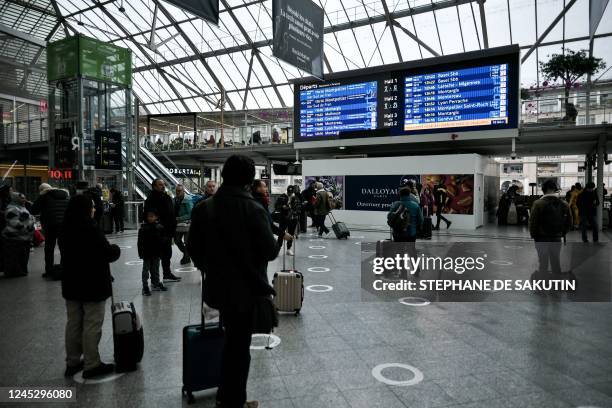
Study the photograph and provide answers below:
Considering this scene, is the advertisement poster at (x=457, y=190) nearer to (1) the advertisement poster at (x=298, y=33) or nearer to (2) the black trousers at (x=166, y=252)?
(1) the advertisement poster at (x=298, y=33)

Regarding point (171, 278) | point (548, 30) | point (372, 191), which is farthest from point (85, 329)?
point (548, 30)

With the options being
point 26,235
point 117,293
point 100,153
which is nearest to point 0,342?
point 117,293

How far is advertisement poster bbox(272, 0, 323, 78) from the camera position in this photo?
8031 mm

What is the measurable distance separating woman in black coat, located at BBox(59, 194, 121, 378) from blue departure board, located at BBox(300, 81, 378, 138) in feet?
44.6

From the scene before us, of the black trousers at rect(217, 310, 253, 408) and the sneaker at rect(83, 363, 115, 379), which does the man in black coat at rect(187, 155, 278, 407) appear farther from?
the sneaker at rect(83, 363, 115, 379)

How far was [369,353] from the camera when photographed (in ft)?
13.2

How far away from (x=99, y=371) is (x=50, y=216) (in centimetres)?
516

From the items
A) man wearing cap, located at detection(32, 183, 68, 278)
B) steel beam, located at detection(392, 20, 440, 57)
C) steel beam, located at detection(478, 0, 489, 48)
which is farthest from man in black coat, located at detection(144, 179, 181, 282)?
steel beam, located at detection(392, 20, 440, 57)

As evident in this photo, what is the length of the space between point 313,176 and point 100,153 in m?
8.99

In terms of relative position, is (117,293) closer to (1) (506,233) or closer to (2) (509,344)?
(2) (509,344)

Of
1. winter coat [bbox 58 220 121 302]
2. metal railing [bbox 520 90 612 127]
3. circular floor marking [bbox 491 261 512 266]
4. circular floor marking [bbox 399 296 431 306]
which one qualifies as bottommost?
circular floor marking [bbox 399 296 431 306]

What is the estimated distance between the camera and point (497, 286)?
690 centimetres

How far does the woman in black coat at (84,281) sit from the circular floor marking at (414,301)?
3.92 metres

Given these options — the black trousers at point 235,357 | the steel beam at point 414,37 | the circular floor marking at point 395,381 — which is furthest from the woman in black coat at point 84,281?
the steel beam at point 414,37
